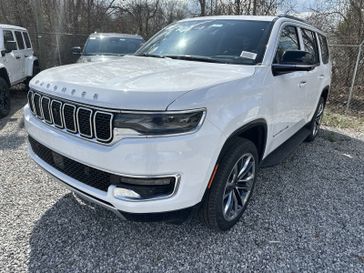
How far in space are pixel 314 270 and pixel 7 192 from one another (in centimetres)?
318

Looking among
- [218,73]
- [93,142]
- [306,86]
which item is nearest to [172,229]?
[93,142]

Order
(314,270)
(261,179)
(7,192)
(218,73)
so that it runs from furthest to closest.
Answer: (261,179), (7,192), (218,73), (314,270)

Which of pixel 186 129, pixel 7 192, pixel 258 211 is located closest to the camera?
pixel 186 129

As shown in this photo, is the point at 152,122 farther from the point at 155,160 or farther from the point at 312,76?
the point at 312,76

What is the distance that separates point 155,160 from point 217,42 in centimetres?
189

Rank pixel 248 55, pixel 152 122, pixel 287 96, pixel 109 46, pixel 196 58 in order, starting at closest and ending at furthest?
pixel 152 122, pixel 248 55, pixel 196 58, pixel 287 96, pixel 109 46

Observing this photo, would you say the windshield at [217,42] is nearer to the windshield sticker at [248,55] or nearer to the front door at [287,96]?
the windshield sticker at [248,55]

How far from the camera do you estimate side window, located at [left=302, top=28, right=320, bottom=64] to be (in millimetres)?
4287

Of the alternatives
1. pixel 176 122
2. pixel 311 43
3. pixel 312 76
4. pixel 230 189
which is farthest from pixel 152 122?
pixel 311 43

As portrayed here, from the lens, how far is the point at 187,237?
2799 mm

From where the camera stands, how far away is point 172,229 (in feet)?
9.50

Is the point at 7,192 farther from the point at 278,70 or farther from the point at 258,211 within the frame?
the point at 278,70

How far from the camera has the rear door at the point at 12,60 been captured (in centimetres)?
752

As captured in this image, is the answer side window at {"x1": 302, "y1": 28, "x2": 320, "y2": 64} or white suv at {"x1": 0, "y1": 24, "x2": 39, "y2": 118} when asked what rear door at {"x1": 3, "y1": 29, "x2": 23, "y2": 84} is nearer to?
white suv at {"x1": 0, "y1": 24, "x2": 39, "y2": 118}
